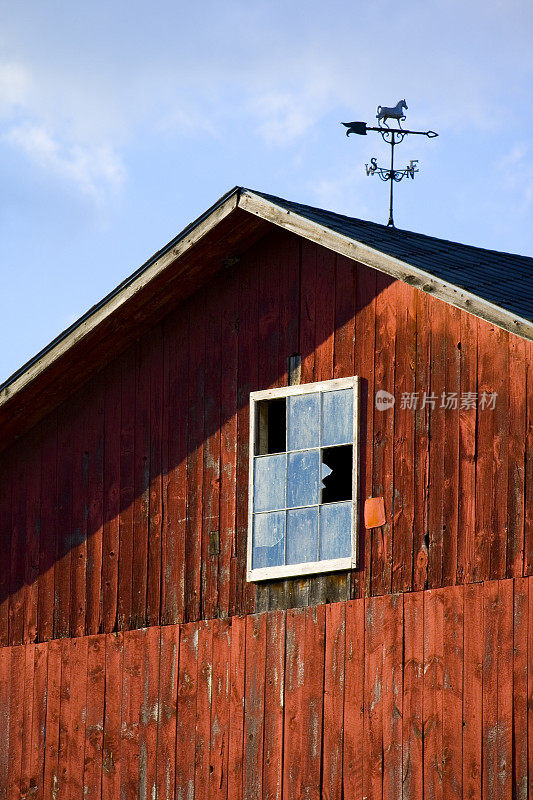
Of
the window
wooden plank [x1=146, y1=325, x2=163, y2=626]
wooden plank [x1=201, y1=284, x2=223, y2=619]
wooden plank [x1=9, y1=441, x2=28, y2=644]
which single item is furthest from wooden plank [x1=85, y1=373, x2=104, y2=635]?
the window

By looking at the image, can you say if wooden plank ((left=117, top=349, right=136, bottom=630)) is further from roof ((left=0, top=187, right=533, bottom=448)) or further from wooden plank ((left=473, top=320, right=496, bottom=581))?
wooden plank ((left=473, top=320, right=496, bottom=581))

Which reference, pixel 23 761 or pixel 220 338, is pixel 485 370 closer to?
pixel 220 338

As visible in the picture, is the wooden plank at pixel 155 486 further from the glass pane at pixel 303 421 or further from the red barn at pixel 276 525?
the glass pane at pixel 303 421

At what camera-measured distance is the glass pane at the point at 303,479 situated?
1334cm

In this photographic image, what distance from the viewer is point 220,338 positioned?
14391mm

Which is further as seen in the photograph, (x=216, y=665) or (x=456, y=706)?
(x=216, y=665)

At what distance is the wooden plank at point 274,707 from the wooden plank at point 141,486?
5.05 ft

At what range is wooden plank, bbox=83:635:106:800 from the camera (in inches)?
563

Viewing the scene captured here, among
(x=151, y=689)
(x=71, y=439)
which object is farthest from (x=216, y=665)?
(x=71, y=439)

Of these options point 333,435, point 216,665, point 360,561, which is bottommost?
point 216,665

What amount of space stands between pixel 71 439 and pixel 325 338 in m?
3.04

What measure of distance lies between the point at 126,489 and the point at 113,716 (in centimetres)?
209

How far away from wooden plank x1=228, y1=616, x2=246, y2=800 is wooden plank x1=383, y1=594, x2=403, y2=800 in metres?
1.48

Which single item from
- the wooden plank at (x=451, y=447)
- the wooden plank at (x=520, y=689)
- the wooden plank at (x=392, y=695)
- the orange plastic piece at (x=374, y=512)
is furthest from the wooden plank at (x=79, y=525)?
the wooden plank at (x=520, y=689)
